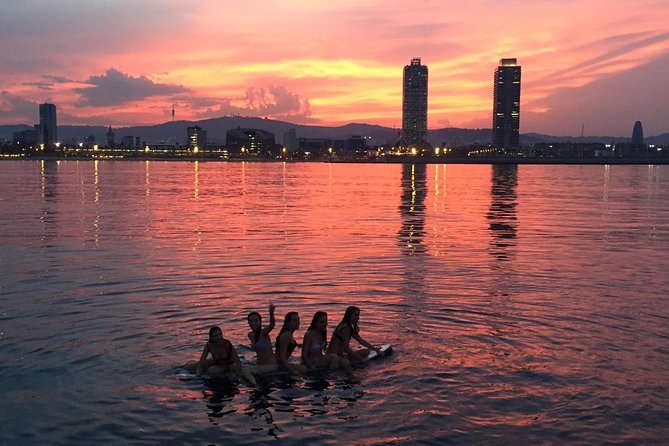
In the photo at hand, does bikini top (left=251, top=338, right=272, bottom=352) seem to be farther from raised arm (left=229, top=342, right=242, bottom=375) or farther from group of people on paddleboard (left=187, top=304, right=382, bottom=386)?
raised arm (left=229, top=342, right=242, bottom=375)

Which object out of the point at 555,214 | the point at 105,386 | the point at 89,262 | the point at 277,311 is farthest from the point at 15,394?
the point at 555,214

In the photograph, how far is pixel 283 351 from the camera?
48.1ft

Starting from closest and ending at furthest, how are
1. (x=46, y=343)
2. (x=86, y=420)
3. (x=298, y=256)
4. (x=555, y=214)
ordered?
(x=86, y=420), (x=46, y=343), (x=298, y=256), (x=555, y=214)

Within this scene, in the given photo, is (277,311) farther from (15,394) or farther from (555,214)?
(555,214)

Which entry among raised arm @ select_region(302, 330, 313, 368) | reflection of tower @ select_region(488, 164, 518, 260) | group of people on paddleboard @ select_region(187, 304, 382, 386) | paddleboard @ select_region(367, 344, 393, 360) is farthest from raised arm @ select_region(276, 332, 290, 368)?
reflection of tower @ select_region(488, 164, 518, 260)

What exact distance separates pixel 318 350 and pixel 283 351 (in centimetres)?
85

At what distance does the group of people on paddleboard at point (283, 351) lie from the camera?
1426 cm

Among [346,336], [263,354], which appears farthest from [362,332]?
[263,354]

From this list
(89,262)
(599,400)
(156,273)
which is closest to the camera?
(599,400)

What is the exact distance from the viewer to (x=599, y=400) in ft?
44.0

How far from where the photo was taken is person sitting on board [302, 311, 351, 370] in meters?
14.8

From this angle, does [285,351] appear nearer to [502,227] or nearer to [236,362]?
[236,362]

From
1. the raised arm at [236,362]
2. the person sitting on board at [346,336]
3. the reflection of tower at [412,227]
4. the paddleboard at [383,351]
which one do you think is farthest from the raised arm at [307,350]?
the reflection of tower at [412,227]

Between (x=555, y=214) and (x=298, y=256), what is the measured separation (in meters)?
33.2
